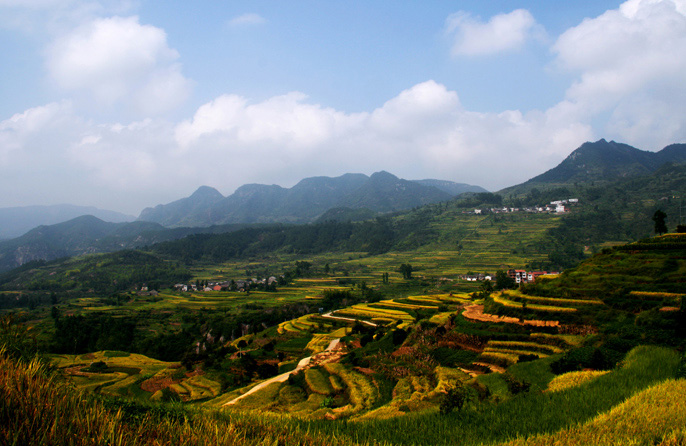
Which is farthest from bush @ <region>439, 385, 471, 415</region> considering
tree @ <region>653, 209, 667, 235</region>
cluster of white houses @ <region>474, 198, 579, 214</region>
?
cluster of white houses @ <region>474, 198, 579, 214</region>

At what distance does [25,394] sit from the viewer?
3.59m

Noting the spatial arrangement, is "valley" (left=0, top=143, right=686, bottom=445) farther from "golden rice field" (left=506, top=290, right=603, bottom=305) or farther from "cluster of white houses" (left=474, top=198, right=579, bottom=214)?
"cluster of white houses" (left=474, top=198, right=579, bottom=214)

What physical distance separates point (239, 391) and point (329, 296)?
47.9 meters

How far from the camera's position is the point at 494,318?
25750mm

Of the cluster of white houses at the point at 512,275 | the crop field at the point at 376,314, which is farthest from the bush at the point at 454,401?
the cluster of white houses at the point at 512,275

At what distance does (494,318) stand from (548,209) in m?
147

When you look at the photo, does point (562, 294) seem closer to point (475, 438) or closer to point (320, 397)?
point (320, 397)

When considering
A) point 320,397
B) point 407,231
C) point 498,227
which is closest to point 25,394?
point 320,397

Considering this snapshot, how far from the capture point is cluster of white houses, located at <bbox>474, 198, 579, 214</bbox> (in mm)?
144863

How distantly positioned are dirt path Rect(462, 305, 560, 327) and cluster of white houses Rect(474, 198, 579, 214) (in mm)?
134907

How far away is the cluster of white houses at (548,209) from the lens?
145 m

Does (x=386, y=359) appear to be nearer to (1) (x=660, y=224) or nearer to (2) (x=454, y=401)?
(2) (x=454, y=401)

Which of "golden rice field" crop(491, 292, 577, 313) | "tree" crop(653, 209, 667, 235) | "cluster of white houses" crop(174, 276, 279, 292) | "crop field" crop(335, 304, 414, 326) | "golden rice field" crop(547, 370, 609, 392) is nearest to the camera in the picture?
"golden rice field" crop(547, 370, 609, 392)

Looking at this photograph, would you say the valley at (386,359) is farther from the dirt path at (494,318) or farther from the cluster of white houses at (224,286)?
the cluster of white houses at (224,286)
